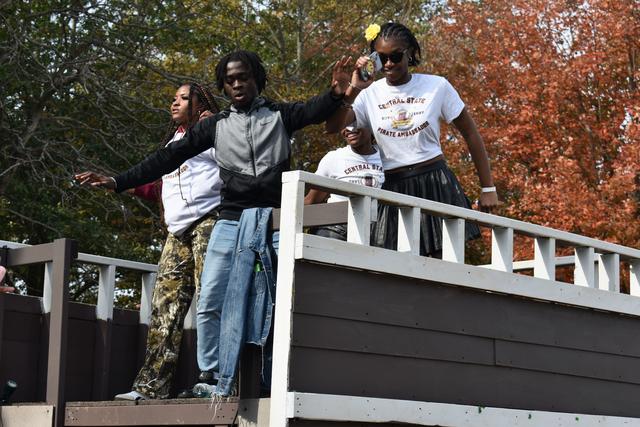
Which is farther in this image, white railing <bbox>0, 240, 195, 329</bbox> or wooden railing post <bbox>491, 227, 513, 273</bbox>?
white railing <bbox>0, 240, 195, 329</bbox>

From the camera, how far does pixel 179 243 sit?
6355mm

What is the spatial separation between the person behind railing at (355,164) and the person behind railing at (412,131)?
31 centimetres

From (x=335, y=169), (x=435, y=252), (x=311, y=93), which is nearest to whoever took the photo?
(x=435, y=252)

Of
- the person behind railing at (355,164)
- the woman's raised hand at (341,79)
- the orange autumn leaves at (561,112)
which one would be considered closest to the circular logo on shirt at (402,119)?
the person behind railing at (355,164)

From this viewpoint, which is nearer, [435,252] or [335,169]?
[435,252]

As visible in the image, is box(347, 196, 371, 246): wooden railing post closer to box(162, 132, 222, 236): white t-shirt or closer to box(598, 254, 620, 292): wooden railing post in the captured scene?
box(162, 132, 222, 236): white t-shirt

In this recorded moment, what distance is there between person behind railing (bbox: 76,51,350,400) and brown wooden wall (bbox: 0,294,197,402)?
5.19 ft

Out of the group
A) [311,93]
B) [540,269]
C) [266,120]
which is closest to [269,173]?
[266,120]

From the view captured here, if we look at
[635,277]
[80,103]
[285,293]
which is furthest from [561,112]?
[285,293]

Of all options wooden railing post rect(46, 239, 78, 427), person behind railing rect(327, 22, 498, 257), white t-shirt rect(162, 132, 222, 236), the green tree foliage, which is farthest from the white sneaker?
the green tree foliage

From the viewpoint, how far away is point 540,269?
619cm

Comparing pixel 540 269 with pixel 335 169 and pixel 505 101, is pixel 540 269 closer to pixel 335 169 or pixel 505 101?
pixel 335 169

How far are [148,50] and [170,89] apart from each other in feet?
12.4

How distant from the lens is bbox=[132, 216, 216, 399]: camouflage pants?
6250 mm
